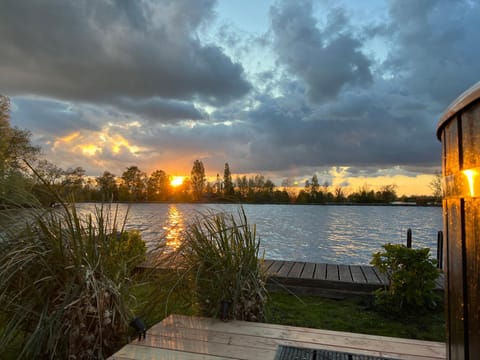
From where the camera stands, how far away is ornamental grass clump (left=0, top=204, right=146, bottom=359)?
5.76 ft

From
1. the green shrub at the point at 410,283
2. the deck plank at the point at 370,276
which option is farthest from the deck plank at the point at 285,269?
the green shrub at the point at 410,283

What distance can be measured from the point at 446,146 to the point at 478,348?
0.63 meters

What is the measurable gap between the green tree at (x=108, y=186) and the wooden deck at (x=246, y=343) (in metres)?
1.15

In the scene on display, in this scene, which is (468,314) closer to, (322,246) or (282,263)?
(282,263)

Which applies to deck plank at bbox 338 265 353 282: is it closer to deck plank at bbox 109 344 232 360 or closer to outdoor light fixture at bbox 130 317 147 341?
deck plank at bbox 109 344 232 360

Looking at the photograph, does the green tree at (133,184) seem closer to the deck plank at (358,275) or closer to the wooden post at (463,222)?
the wooden post at (463,222)

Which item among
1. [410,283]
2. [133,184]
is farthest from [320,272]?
[133,184]

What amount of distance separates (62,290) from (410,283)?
335 cm

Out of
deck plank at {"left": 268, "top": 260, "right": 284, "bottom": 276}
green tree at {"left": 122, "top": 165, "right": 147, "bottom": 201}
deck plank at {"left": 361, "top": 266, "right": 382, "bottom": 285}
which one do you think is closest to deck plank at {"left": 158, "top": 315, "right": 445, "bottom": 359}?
green tree at {"left": 122, "top": 165, "right": 147, "bottom": 201}

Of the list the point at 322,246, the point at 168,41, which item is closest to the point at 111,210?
the point at 168,41

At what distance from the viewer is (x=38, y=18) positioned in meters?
5.15

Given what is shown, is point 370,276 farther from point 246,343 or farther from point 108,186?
point 108,186

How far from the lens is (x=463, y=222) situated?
33.4 inches

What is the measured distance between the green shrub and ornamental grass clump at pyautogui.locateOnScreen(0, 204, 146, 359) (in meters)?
2.80
